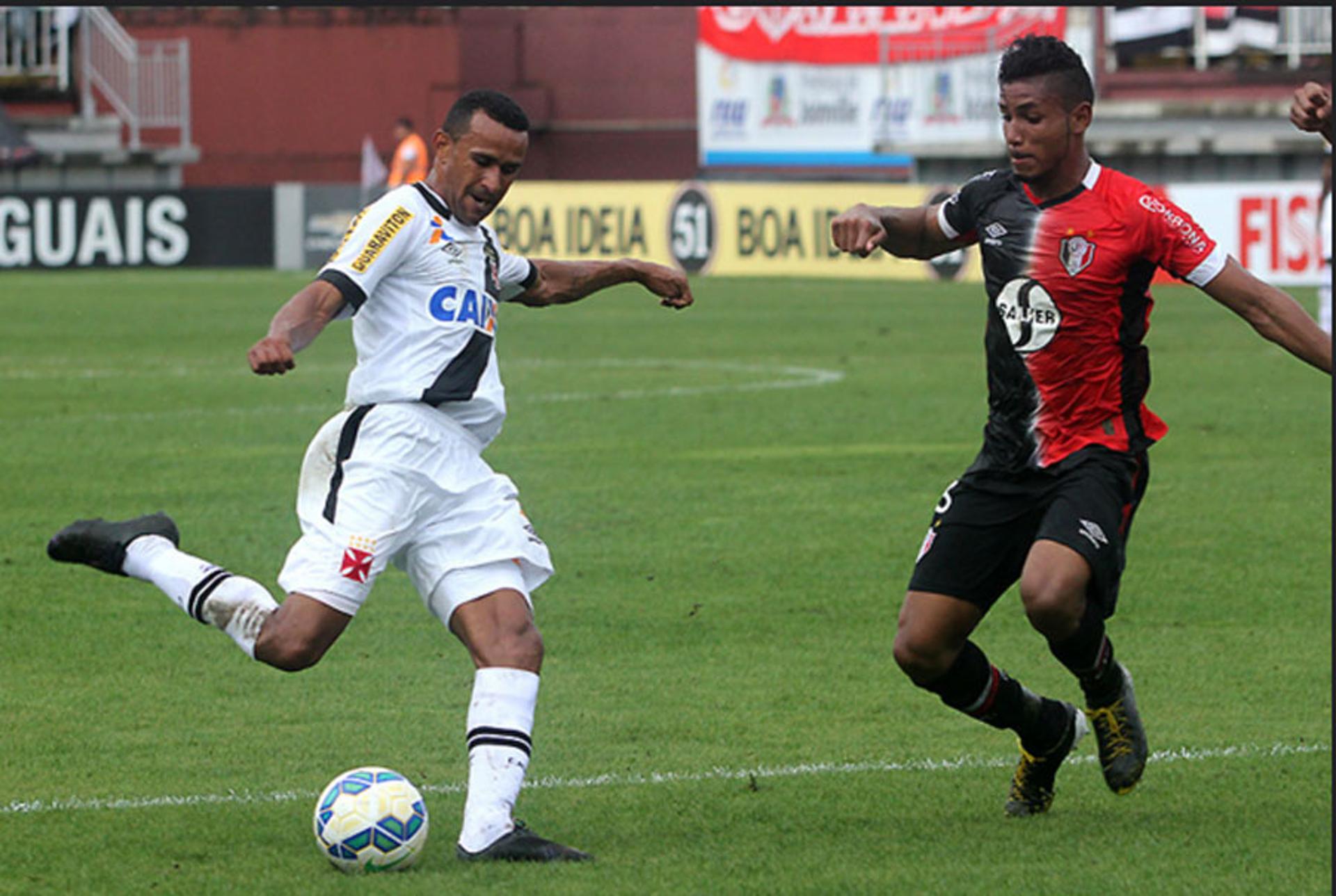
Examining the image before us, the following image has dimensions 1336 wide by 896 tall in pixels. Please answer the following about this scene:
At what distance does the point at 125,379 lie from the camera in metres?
17.6

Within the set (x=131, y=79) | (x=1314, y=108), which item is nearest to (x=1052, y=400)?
(x=1314, y=108)

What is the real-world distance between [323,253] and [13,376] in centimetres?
1586

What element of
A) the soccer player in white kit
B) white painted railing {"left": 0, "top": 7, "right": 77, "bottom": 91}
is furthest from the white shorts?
white painted railing {"left": 0, "top": 7, "right": 77, "bottom": 91}

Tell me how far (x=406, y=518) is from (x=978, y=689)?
1527mm

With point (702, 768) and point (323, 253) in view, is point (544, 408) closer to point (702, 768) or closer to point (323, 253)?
point (702, 768)

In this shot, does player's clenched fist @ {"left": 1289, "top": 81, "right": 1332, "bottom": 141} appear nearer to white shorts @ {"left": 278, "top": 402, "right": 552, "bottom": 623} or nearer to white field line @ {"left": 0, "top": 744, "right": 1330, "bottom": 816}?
white field line @ {"left": 0, "top": 744, "right": 1330, "bottom": 816}

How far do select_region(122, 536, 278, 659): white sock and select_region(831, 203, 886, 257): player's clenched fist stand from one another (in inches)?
66.8

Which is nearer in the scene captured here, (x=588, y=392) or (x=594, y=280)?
(x=594, y=280)

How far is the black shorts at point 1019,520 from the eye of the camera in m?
5.70

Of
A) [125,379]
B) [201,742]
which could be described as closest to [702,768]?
[201,742]

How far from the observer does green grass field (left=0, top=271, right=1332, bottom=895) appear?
17.8 feet

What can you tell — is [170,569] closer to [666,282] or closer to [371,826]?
[371,826]

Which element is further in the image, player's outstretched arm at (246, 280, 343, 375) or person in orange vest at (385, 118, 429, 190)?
person in orange vest at (385, 118, 429, 190)

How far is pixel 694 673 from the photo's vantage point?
7.66 metres
